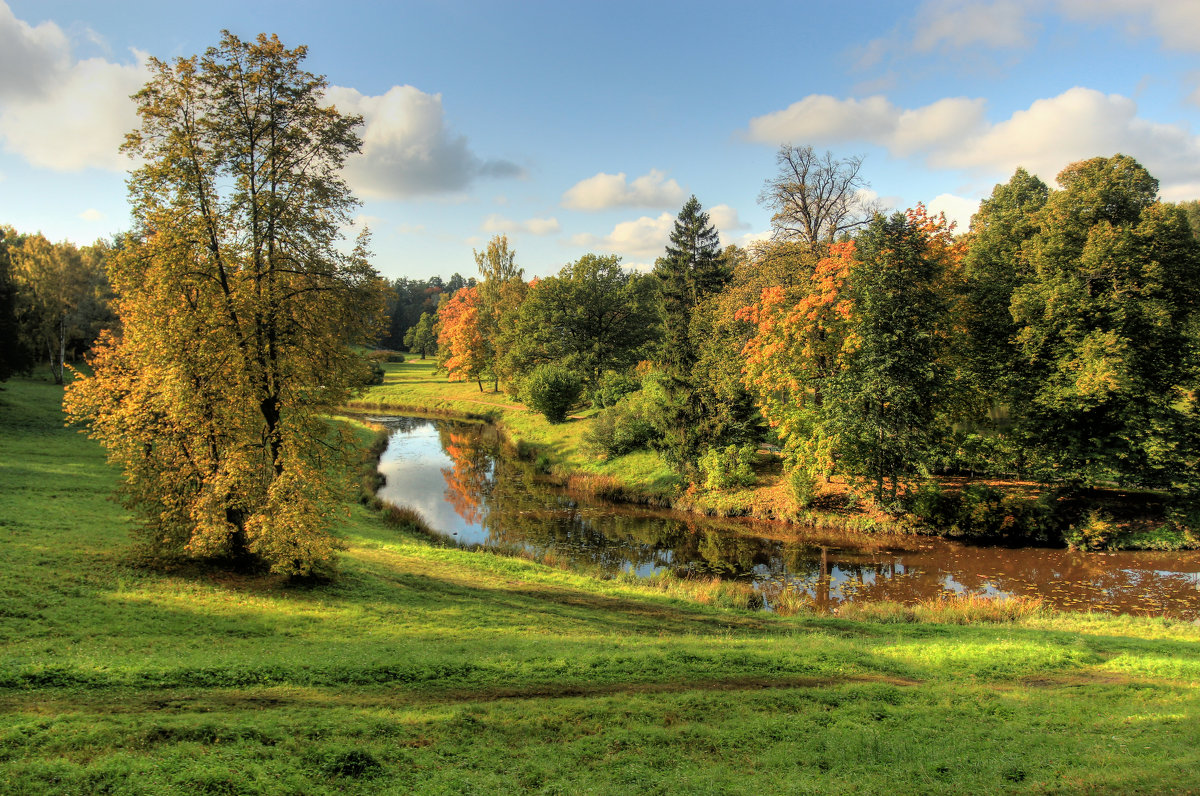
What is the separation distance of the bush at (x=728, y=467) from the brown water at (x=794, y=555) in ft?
8.02

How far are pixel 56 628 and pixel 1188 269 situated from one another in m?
39.3

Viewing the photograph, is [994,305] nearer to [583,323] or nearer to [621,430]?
[621,430]

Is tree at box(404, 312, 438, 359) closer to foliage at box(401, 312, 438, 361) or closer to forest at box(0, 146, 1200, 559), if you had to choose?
foliage at box(401, 312, 438, 361)

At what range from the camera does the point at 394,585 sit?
659 inches

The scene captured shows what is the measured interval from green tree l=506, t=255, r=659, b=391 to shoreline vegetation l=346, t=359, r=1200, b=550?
6876mm

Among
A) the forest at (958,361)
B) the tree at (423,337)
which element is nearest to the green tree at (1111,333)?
the forest at (958,361)

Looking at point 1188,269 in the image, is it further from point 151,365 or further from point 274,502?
point 151,365

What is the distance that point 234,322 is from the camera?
14.6 m

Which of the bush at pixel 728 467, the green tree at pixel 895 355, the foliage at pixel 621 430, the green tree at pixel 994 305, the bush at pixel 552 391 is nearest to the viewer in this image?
the green tree at pixel 895 355

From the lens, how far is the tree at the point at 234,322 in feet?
45.5

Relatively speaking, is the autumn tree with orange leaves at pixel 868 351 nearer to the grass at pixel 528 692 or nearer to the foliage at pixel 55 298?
the grass at pixel 528 692

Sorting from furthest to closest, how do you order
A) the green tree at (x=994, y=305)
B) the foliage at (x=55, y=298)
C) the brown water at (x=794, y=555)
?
1. the foliage at (x=55, y=298)
2. the green tree at (x=994, y=305)
3. the brown water at (x=794, y=555)

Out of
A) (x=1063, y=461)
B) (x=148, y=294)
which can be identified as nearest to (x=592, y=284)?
(x=1063, y=461)

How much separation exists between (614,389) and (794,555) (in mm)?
24366
